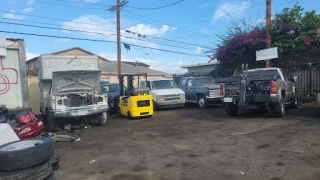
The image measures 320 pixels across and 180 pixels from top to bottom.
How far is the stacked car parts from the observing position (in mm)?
3607

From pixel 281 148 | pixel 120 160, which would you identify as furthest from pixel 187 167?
pixel 281 148

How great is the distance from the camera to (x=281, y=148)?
18.9 feet

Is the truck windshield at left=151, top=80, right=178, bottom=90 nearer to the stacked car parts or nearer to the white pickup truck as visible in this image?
the white pickup truck

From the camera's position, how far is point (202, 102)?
15109 millimetres

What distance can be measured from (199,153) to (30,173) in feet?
10.9

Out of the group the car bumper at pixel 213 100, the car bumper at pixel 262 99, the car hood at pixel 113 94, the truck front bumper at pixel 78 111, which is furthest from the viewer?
the car bumper at pixel 213 100

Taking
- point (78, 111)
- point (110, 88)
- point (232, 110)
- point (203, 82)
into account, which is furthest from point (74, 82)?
point (203, 82)

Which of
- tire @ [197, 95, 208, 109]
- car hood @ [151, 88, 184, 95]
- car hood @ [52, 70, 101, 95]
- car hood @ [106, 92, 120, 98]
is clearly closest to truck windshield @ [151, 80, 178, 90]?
car hood @ [151, 88, 184, 95]

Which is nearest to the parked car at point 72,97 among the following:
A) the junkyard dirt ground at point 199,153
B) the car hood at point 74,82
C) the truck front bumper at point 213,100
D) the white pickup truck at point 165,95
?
the car hood at point 74,82

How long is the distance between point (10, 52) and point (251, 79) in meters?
8.45

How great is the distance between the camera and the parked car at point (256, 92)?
954cm

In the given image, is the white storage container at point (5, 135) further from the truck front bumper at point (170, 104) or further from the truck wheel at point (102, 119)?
the truck front bumper at point (170, 104)

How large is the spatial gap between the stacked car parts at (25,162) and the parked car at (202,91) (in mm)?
11242

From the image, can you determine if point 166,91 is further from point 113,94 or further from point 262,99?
point 262,99
